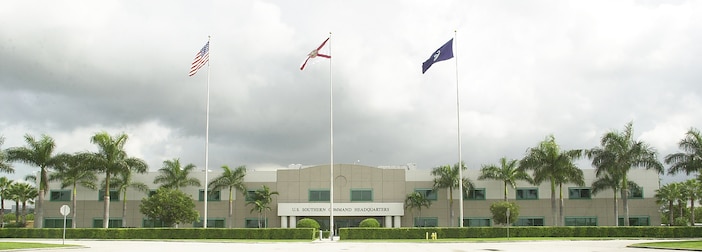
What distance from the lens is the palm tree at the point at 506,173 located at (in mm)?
64062

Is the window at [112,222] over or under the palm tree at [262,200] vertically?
under

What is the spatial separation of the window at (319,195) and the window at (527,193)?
1994 cm

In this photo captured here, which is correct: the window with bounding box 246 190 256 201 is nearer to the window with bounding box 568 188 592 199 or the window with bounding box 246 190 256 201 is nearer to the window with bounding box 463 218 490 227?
the window with bounding box 463 218 490 227

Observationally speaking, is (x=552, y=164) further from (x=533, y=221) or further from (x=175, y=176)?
(x=175, y=176)

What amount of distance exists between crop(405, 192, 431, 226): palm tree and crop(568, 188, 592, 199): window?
15.0m

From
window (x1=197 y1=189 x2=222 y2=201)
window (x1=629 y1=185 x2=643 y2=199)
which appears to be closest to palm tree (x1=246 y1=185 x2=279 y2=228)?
window (x1=197 y1=189 x2=222 y2=201)

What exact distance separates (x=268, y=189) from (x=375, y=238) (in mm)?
19687

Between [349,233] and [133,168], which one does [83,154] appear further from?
[349,233]

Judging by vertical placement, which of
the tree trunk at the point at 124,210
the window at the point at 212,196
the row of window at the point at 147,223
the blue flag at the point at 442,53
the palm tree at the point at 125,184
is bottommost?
the row of window at the point at 147,223

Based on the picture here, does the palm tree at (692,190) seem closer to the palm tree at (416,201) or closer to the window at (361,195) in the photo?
the palm tree at (416,201)

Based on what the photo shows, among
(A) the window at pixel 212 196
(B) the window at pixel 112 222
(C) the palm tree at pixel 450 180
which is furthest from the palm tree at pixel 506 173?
(B) the window at pixel 112 222

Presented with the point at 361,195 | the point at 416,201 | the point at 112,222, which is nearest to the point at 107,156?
the point at 112,222

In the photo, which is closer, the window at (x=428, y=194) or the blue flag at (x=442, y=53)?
the blue flag at (x=442, y=53)

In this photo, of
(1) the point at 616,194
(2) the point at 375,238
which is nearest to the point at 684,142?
(1) the point at 616,194
